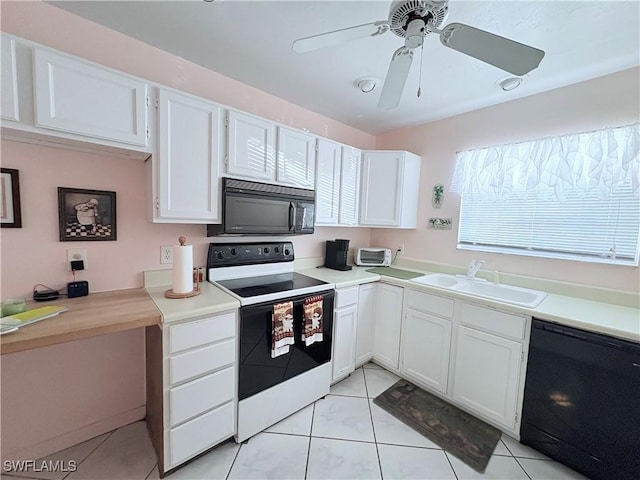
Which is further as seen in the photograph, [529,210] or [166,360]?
[529,210]

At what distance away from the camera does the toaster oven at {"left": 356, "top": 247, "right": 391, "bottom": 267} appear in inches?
116

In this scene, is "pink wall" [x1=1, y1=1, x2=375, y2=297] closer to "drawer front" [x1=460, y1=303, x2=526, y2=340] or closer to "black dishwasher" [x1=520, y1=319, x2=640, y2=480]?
"drawer front" [x1=460, y1=303, x2=526, y2=340]

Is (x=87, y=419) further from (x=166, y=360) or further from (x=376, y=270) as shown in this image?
(x=376, y=270)

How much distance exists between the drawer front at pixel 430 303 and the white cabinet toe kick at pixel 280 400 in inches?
34.8

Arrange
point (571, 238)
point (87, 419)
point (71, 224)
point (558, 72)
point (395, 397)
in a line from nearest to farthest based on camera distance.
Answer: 1. point (71, 224)
2. point (87, 419)
3. point (558, 72)
4. point (571, 238)
5. point (395, 397)

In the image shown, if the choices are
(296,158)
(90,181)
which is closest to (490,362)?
(296,158)

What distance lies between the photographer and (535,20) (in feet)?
4.48

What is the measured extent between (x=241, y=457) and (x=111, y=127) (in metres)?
2.02

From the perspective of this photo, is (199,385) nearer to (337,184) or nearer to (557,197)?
(337,184)

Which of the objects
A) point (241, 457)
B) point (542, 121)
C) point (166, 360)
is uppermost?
point (542, 121)

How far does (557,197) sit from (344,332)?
6.55 ft

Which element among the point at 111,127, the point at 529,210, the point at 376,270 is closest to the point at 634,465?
the point at 529,210

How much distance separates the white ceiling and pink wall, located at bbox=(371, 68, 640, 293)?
115 mm

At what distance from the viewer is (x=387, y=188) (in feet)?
8.99
